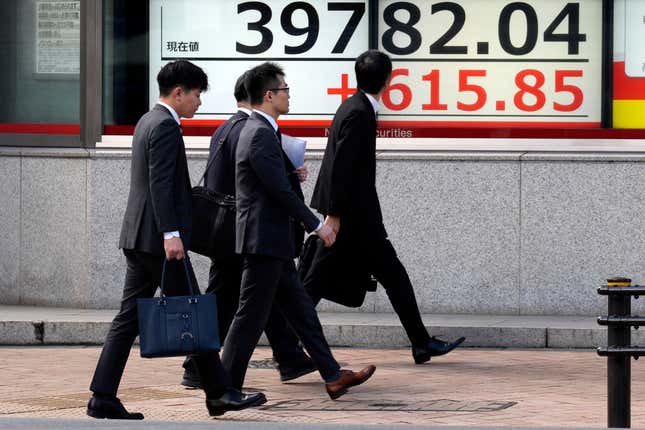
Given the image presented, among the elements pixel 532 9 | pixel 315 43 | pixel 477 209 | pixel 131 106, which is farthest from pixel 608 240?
pixel 131 106

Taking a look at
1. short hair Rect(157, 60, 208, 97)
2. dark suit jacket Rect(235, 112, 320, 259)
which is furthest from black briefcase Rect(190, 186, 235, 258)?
short hair Rect(157, 60, 208, 97)

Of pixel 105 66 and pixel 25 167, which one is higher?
pixel 105 66

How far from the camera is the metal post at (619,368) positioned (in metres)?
6.15

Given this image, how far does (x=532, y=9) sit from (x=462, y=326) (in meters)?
2.71

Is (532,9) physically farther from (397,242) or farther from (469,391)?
(469,391)

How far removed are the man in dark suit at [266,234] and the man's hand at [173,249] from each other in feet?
1.85

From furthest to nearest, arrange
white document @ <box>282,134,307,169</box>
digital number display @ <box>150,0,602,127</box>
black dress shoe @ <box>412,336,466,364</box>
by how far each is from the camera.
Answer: digital number display @ <box>150,0,602,127</box>, black dress shoe @ <box>412,336,466,364</box>, white document @ <box>282,134,307,169</box>

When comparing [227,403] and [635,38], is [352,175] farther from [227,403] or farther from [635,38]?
[635,38]

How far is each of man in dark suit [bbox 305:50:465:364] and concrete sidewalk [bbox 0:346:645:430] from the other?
1.30 feet

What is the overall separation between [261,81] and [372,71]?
1.30m

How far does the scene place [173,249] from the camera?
7035mm

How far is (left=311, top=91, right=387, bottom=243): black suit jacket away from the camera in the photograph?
8781mm

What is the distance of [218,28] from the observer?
39.2 ft

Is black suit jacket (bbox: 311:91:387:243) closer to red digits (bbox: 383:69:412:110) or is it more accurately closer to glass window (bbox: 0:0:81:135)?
red digits (bbox: 383:69:412:110)
